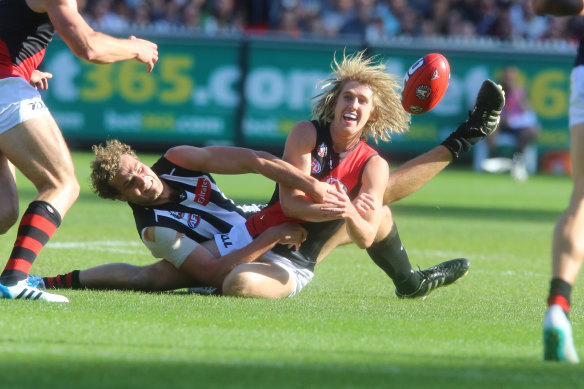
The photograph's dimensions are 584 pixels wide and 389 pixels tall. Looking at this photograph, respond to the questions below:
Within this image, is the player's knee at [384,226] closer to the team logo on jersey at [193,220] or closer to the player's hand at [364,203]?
the player's hand at [364,203]

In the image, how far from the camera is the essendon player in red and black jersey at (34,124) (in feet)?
18.2

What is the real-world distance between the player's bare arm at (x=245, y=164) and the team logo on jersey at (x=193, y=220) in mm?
330

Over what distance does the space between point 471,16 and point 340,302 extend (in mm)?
17549

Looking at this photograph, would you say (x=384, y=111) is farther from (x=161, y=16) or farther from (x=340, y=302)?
(x=161, y=16)

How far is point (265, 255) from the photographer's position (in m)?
6.45

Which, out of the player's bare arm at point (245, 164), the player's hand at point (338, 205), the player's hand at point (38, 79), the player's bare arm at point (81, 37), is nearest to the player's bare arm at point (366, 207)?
the player's hand at point (338, 205)

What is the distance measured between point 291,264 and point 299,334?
156 cm

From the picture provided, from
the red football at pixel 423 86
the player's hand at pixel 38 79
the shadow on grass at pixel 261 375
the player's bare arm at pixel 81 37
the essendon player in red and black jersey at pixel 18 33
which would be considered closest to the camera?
the shadow on grass at pixel 261 375

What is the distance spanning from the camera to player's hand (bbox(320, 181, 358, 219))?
5879mm

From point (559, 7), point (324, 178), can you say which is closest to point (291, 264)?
point (324, 178)

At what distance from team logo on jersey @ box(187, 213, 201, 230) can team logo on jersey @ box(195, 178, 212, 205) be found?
115mm

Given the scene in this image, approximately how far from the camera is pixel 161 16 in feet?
74.7

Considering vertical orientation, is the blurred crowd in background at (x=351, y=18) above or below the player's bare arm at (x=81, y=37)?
below

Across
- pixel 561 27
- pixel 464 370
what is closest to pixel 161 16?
pixel 561 27
